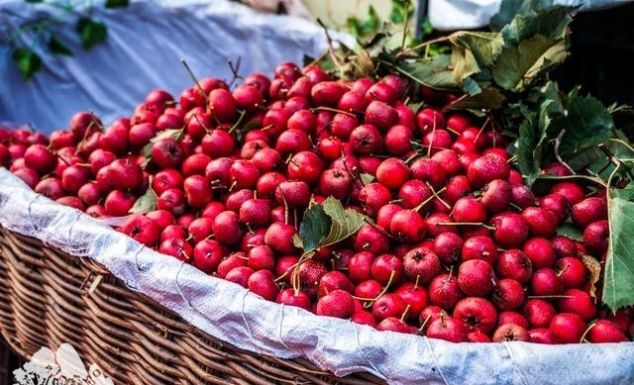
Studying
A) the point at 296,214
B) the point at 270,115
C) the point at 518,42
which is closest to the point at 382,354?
the point at 296,214

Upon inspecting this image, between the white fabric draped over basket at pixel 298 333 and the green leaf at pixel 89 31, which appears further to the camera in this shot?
the green leaf at pixel 89 31

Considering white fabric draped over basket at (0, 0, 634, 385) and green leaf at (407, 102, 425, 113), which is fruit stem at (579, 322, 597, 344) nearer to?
white fabric draped over basket at (0, 0, 634, 385)

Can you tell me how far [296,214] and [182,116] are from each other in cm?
64

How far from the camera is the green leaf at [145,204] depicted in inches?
72.5

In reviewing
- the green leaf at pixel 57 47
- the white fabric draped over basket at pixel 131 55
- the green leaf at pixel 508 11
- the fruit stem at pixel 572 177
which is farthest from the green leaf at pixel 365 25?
the fruit stem at pixel 572 177

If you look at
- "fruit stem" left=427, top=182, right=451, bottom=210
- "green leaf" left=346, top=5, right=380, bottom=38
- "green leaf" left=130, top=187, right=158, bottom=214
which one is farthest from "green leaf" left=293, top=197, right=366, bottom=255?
"green leaf" left=346, top=5, right=380, bottom=38

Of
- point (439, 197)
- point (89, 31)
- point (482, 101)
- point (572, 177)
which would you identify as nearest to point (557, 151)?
point (572, 177)

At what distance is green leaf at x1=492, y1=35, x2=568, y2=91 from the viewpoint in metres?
1.83

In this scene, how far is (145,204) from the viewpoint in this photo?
6.08ft

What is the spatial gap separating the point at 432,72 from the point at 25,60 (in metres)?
1.93

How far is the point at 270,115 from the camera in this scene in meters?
1.91

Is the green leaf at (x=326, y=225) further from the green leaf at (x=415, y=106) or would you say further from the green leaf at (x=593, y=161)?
the green leaf at (x=593, y=161)

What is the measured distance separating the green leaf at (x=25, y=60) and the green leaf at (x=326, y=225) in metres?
2.11

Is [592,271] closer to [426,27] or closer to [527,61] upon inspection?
[527,61]
